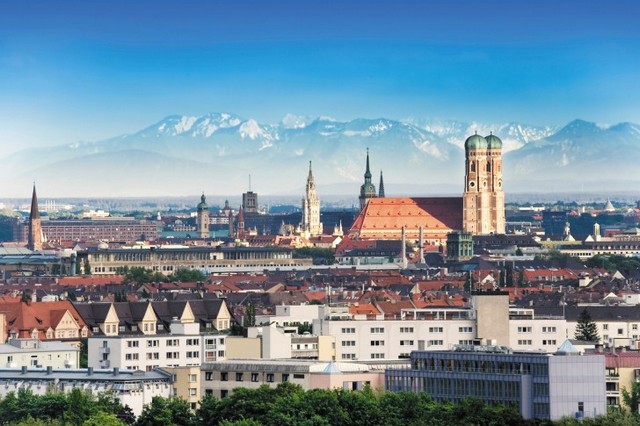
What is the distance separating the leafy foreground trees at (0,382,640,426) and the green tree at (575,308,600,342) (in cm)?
3064

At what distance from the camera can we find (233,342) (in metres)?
81.0

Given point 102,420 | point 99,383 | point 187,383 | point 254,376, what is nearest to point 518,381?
point 254,376

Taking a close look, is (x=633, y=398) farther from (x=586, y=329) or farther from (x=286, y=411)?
(x=586, y=329)

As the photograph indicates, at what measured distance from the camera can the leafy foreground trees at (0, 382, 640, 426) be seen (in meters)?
60.9

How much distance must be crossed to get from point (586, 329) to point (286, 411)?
38318 millimetres

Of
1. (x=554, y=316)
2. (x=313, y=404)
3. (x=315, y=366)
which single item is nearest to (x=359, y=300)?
(x=554, y=316)

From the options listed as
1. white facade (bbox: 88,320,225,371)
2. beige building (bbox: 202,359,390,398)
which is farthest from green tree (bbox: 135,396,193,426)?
white facade (bbox: 88,320,225,371)

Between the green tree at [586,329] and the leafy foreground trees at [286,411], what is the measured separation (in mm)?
30640

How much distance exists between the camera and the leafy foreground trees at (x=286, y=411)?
60906 millimetres

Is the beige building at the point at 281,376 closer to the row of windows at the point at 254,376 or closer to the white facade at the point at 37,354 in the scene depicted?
the row of windows at the point at 254,376

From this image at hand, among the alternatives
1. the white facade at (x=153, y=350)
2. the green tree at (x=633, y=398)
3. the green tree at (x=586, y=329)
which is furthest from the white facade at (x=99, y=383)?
the green tree at (x=586, y=329)

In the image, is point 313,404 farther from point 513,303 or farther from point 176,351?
point 513,303

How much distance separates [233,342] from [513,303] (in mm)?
36888

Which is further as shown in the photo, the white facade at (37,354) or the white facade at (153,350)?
the white facade at (153,350)
